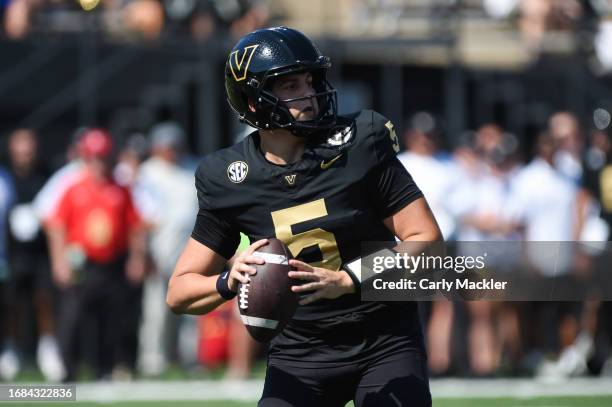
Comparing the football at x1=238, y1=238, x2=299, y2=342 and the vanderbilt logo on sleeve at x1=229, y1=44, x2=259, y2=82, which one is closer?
the football at x1=238, y1=238, x2=299, y2=342

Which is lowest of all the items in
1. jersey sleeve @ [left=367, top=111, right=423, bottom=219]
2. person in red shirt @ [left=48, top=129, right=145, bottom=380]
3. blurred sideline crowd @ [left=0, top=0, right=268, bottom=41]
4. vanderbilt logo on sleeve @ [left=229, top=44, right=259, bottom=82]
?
person in red shirt @ [left=48, top=129, right=145, bottom=380]

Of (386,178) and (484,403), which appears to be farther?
(484,403)

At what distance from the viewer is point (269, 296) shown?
401cm

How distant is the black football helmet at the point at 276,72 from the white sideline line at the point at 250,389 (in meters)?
4.84

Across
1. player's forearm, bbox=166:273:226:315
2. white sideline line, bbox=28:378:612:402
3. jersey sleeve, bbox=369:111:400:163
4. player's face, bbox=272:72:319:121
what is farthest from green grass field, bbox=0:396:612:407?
player's face, bbox=272:72:319:121

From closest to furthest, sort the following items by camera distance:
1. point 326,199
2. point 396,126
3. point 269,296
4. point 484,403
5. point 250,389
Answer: point 269,296, point 326,199, point 484,403, point 250,389, point 396,126

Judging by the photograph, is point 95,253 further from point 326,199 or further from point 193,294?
point 326,199

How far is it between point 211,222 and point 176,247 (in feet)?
21.9

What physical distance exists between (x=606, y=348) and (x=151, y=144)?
480 cm

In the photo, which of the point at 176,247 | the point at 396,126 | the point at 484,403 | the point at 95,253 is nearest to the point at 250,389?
the point at 95,253

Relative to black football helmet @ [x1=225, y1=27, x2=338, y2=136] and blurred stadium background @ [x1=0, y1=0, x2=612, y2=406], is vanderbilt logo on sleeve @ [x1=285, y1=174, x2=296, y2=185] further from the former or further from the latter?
blurred stadium background @ [x1=0, y1=0, x2=612, y2=406]

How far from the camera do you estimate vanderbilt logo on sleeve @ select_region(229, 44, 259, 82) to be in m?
4.39

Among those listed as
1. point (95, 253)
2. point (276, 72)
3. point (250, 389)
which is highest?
point (276, 72)

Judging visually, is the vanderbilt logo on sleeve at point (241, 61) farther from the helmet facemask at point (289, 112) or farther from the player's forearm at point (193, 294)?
the player's forearm at point (193, 294)
